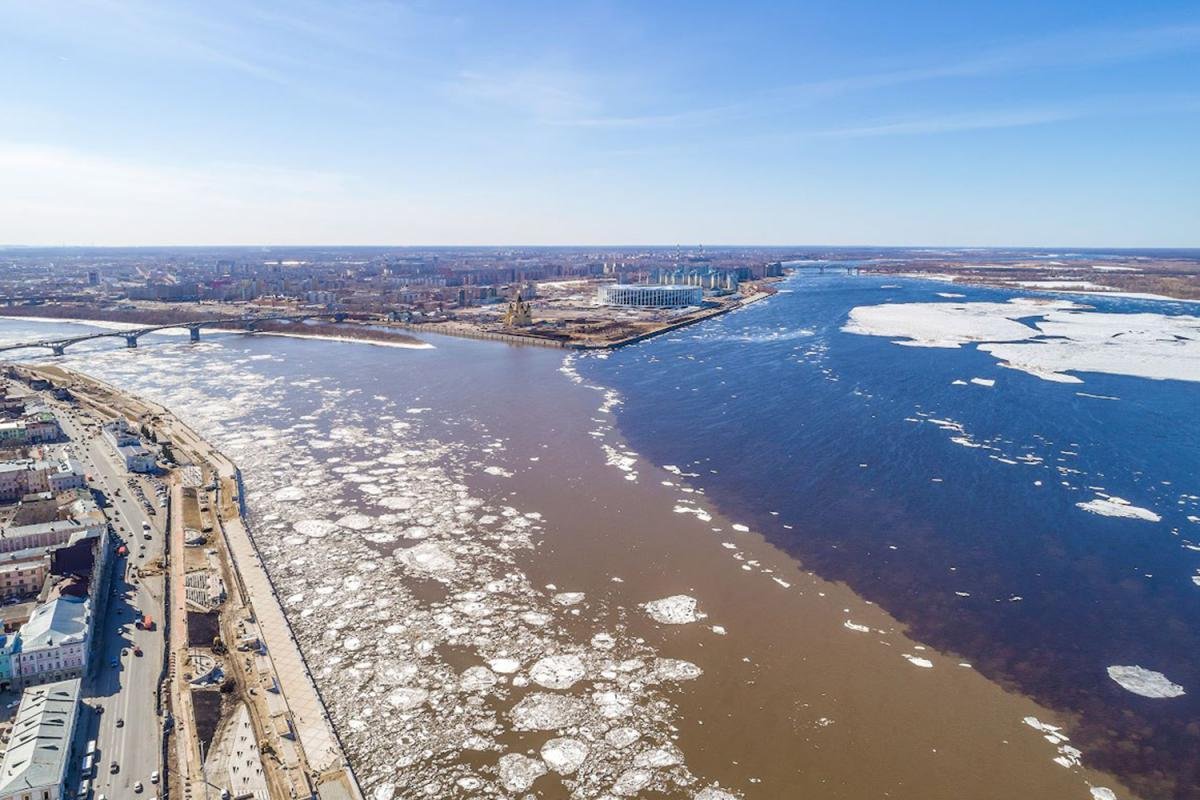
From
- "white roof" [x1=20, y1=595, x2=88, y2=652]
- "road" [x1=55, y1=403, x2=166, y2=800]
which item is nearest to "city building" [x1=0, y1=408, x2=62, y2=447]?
"road" [x1=55, y1=403, x2=166, y2=800]

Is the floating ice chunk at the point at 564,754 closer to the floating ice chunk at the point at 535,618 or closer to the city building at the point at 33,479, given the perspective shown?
the floating ice chunk at the point at 535,618

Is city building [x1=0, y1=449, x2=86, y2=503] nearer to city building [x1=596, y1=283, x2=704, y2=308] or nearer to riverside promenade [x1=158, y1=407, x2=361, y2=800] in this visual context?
riverside promenade [x1=158, y1=407, x2=361, y2=800]

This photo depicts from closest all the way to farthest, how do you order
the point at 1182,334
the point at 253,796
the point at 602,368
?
1. the point at 253,796
2. the point at 602,368
3. the point at 1182,334

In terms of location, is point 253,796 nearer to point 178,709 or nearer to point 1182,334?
point 178,709

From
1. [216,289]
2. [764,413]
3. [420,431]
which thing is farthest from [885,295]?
[216,289]

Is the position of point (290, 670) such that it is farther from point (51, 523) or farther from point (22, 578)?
point (51, 523)

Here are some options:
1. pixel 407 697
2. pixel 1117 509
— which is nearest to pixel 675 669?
pixel 407 697

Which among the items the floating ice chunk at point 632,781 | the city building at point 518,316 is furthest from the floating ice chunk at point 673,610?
the city building at point 518,316
